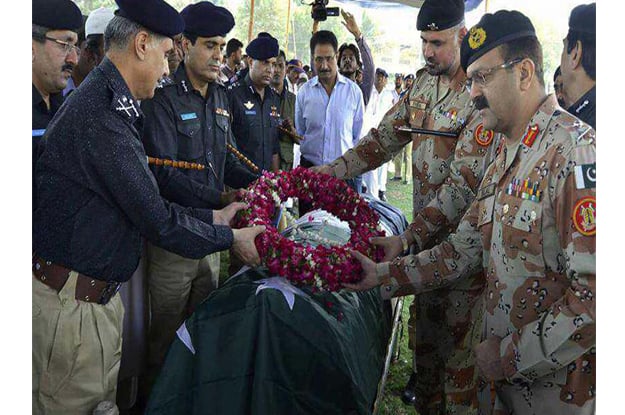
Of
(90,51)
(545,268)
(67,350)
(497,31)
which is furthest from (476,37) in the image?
(90,51)

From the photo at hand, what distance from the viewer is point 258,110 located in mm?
6797

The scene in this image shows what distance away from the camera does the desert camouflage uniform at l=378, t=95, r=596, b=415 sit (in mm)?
2061

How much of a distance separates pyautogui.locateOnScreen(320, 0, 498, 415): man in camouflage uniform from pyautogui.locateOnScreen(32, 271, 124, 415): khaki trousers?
1713 millimetres

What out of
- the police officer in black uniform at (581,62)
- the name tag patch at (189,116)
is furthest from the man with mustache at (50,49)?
the police officer in black uniform at (581,62)

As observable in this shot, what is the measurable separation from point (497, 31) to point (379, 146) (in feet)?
6.37

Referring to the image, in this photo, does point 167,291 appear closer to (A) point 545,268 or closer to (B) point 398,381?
(B) point 398,381

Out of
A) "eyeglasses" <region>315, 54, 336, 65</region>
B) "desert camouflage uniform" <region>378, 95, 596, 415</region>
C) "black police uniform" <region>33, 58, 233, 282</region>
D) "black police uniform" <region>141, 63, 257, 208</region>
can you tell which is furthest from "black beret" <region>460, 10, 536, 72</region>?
"eyeglasses" <region>315, 54, 336, 65</region>

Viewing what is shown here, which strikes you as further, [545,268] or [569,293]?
[545,268]

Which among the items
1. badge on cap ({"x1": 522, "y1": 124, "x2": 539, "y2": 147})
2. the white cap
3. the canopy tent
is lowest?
badge on cap ({"x1": 522, "y1": 124, "x2": 539, "y2": 147})

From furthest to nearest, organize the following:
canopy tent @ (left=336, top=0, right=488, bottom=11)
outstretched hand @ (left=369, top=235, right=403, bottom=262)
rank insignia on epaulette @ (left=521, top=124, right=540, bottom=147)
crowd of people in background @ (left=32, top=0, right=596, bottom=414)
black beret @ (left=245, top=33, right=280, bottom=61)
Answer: canopy tent @ (left=336, top=0, right=488, bottom=11)
black beret @ (left=245, top=33, right=280, bottom=61)
outstretched hand @ (left=369, top=235, right=403, bottom=262)
rank insignia on epaulette @ (left=521, top=124, right=540, bottom=147)
crowd of people in background @ (left=32, top=0, right=596, bottom=414)

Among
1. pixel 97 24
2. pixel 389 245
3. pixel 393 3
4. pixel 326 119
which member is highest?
pixel 393 3

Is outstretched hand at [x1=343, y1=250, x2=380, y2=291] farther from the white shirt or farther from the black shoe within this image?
the white shirt

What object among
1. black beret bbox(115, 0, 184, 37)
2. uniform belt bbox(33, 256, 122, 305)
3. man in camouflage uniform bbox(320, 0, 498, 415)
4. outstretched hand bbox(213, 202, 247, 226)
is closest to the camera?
uniform belt bbox(33, 256, 122, 305)

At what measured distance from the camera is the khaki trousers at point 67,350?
2.53m
